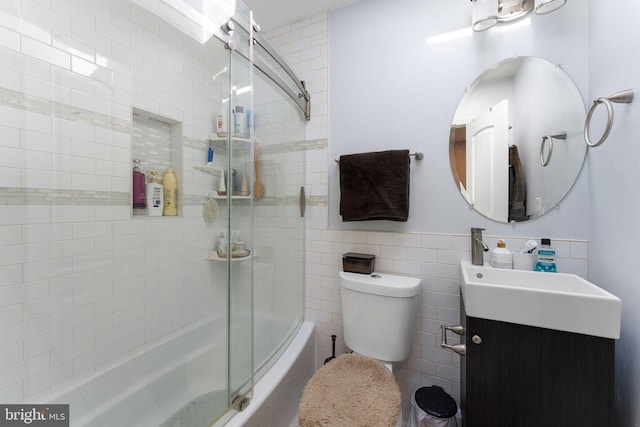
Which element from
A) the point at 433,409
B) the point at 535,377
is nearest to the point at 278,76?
the point at 535,377

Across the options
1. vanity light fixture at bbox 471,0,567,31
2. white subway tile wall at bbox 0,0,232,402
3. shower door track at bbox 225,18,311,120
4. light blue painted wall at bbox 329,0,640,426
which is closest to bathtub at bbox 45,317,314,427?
white subway tile wall at bbox 0,0,232,402

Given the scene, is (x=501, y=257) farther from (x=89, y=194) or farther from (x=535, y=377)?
(x=89, y=194)

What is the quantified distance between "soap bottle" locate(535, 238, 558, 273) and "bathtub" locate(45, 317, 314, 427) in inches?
51.0

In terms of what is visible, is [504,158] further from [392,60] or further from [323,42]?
[323,42]

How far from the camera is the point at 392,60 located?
1513 millimetres

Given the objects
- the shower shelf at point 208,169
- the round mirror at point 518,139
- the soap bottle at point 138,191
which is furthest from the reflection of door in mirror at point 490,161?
the soap bottle at point 138,191

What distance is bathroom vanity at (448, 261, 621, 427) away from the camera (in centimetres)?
76

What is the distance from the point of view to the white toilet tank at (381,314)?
1.31 m

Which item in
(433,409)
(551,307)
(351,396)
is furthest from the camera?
(433,409)

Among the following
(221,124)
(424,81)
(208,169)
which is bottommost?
(208,169)

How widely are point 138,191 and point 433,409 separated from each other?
174cm

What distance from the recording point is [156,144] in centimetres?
134

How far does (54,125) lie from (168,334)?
1.04 m

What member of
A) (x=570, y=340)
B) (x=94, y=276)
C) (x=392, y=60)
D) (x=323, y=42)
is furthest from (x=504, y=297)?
(x=323, y=42)
